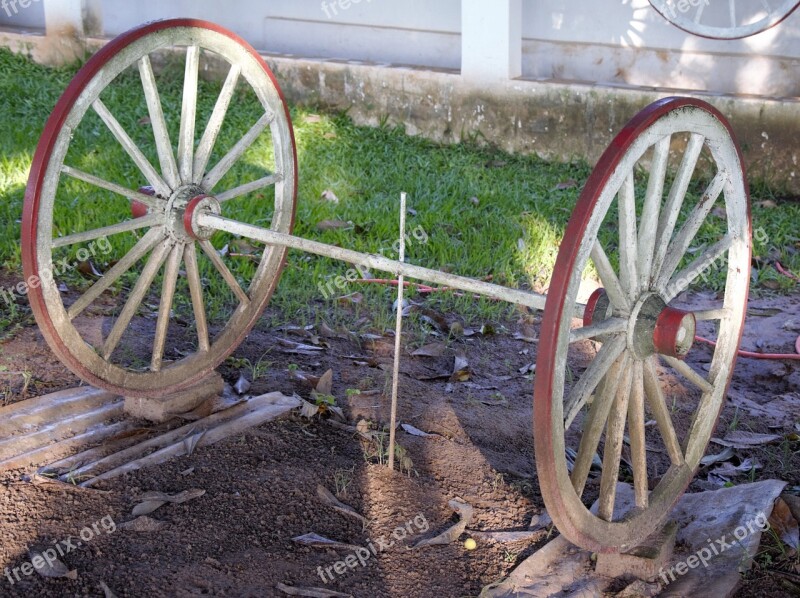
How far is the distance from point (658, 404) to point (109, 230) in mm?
1729

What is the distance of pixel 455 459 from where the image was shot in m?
3.31

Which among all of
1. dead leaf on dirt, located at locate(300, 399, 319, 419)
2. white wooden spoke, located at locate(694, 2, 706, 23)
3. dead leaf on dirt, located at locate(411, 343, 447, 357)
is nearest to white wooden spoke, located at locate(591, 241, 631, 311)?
dead leaf on dirt, located at locate(300, 399, 319, 419)

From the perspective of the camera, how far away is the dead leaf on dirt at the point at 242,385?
3.66 meters

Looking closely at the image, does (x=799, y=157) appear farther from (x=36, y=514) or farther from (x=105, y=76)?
(x=36, y=514)

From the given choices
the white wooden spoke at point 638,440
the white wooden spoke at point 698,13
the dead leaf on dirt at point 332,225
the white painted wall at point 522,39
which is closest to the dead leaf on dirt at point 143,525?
the white wooden spoke at point 638,440

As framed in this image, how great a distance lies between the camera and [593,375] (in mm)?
2557

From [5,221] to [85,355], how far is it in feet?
7.23

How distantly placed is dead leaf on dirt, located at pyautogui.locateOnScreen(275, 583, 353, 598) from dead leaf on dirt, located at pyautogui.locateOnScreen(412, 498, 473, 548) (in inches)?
12.6

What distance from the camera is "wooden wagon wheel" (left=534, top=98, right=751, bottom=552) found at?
2301 mm

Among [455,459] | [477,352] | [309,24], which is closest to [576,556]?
[455,459]


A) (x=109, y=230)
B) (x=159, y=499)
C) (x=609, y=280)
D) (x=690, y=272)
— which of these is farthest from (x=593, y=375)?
(x=109, y=230)

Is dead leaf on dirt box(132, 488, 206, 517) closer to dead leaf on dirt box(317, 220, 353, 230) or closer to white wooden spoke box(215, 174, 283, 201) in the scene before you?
white wooden spoke box(215, 174, 283, 201)

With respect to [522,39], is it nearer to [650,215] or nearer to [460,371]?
[460,371]

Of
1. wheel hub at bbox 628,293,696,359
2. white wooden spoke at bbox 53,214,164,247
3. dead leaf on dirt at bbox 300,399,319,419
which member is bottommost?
dead leaf on dirt at bbox 300,399,319,419
